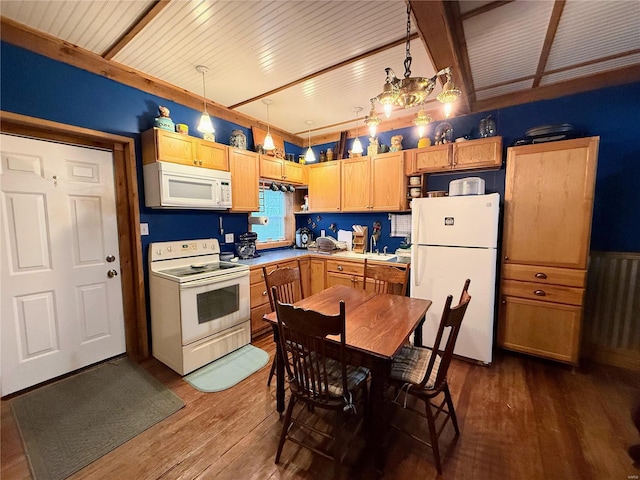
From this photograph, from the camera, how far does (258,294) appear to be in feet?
9.95

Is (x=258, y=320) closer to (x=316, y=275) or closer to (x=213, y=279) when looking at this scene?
(x=213, y=279)

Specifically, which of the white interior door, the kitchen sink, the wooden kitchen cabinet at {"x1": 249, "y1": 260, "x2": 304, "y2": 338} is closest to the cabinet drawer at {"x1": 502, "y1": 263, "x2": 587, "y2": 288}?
the kitchen sink

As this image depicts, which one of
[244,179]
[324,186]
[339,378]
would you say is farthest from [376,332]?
[324,186]

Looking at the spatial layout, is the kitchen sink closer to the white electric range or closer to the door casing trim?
the white electric range

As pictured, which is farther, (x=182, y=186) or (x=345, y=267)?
(x=345, y=267)

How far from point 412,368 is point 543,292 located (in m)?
1.67

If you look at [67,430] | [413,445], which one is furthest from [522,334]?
[67,430]

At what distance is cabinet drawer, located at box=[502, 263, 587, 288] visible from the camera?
7.45 feet

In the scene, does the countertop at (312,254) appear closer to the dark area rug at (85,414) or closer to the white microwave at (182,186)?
the white microwave at (182,186)

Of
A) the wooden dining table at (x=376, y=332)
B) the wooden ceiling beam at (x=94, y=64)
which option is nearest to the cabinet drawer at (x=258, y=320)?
the wooden dining table at (x=376, y=332)

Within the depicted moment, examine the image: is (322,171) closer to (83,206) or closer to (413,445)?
(83,206)

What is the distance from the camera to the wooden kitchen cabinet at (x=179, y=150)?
2418mm

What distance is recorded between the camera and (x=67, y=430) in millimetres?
1727

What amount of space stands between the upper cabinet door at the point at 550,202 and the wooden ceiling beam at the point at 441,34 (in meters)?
Answer: 1.02
